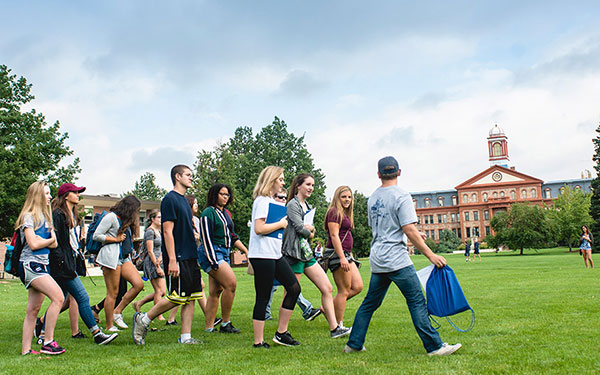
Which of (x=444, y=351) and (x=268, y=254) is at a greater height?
(x=268, y=254)

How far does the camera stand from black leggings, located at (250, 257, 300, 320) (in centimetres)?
631

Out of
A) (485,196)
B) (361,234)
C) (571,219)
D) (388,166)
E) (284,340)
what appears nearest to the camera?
(388,166)

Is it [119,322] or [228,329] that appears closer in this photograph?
[228,329]

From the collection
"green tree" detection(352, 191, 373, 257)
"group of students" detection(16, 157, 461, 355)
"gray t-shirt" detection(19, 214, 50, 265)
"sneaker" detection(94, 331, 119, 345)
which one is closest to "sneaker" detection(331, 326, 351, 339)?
"group of students" detection(16, 157, 461, 355)

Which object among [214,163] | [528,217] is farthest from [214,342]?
[528,217]

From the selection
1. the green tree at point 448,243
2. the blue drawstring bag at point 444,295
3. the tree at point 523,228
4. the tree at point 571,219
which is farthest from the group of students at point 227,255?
the green tree at point 448,243

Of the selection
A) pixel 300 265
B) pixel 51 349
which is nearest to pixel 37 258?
pixel 51 349

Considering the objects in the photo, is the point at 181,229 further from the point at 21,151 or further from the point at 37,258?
the point at 21,151

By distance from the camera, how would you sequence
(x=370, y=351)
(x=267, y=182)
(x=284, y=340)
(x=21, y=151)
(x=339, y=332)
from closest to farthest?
(x=370, y=351) → (x=267, y=182) → (x=284, y=340) → (x=339, y=332) → (x=21, y=151)

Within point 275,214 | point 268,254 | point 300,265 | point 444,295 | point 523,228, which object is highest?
point 523,228

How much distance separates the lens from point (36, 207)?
6336 millimetres

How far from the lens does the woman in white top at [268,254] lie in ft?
20.6

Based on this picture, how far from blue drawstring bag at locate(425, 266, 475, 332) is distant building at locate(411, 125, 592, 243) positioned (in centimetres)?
9893

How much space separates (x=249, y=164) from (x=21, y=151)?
28493mm
